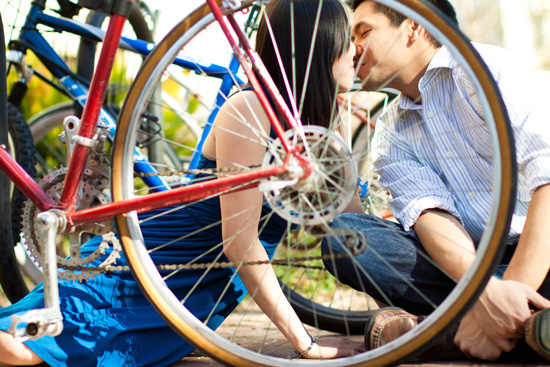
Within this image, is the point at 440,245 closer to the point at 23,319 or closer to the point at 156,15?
the point at 23,319

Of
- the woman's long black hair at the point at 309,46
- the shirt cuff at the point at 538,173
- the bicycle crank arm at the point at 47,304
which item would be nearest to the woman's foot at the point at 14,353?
the bicycle crank arm at the point at 47,304

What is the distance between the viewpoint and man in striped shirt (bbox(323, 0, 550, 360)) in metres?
1.47

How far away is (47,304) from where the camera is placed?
142 centimetres

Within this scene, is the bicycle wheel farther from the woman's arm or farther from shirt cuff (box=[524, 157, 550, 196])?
shirt cuff (box=[524, 157, 550, 196])

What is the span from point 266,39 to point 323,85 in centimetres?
20

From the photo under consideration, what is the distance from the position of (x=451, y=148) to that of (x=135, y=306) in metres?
1.00

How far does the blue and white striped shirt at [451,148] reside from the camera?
1603 mm

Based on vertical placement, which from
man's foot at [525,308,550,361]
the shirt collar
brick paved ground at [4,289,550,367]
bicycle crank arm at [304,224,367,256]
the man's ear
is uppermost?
the man's ear

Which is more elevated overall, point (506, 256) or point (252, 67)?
point (252, 67)

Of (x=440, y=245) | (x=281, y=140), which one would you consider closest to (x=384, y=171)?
(x=440, y=245)

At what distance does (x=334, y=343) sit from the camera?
180 cm

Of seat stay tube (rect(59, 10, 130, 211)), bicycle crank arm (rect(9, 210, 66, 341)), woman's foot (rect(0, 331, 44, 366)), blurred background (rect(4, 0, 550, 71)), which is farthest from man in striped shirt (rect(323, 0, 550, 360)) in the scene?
blurred background (rect(4, 0, 550, 71))

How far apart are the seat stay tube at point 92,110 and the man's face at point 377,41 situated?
2.37 ft

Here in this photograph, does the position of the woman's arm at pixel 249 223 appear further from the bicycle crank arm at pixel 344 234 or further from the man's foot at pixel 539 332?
the man's foot at pixel 539 332
